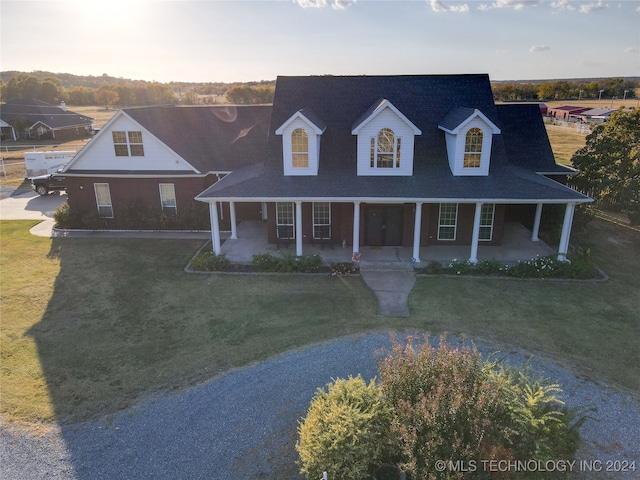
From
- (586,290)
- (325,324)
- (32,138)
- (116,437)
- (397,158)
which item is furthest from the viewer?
(32,138)

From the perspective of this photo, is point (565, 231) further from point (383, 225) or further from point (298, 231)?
point (298, 231)

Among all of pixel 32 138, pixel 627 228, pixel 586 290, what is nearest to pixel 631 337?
pixel 586 290

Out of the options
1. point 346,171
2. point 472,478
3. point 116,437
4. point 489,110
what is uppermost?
point 489,110

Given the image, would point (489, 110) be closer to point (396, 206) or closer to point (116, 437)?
point (396, 206)

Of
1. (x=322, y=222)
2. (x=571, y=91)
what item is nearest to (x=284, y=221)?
(x=322, y=222)

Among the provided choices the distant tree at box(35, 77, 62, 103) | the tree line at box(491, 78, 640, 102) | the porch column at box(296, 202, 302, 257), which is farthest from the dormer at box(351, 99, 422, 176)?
the tree line at box(491, 78, 640, 102)

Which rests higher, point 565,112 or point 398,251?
point 565,112
